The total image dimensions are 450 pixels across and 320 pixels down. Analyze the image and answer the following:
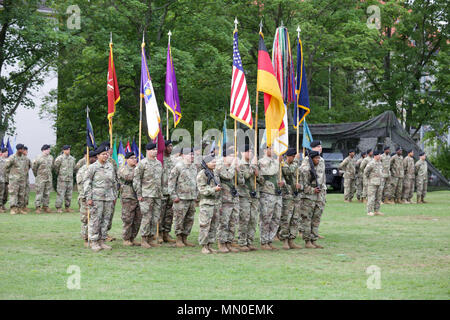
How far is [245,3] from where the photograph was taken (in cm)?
3569

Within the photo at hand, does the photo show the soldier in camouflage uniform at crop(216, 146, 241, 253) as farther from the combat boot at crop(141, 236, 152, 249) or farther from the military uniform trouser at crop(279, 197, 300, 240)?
the combat boot at crop(141, 236, 152, 249)

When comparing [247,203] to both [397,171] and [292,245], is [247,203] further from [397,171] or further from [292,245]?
[397,171]

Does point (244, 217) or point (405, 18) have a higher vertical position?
point (405, 18)

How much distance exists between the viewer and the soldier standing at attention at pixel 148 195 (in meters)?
13.2

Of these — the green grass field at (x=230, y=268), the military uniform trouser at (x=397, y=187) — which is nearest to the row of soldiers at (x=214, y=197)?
the green grass field at (x=230, y=268)

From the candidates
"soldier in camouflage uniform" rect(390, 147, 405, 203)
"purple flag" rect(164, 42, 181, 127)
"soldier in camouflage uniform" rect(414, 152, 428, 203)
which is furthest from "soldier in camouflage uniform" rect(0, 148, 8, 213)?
"soldier in camouflage uniform" rect(414, 152, 428, 203)

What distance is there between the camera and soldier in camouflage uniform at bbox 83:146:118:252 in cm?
1266

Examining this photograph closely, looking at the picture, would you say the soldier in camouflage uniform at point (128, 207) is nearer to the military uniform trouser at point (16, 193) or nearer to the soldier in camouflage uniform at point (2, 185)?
the military uniform trouser at point (16, 193)

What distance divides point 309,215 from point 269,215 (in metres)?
0.83

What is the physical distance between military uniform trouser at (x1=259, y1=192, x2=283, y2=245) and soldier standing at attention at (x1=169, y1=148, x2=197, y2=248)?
1432mm

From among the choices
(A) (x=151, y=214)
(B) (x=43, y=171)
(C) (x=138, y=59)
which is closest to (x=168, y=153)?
(A) (x=151, y=214)

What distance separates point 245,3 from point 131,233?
79.6 feet

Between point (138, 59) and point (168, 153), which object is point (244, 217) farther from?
point (138, 59)

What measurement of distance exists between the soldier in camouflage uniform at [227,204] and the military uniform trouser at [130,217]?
2040 millimetres
